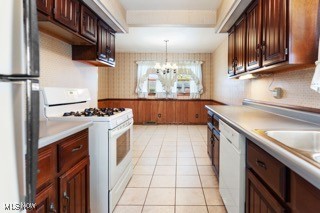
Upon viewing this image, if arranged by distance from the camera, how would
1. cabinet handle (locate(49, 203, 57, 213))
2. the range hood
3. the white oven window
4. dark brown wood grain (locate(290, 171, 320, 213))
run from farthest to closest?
the range hood < the white oven window < cabinet handle (locate(49, 203, 57, 213)) < dark brown wood grain (locate(290, 171, 320, 213))

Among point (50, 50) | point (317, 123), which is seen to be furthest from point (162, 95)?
point (317, 123)

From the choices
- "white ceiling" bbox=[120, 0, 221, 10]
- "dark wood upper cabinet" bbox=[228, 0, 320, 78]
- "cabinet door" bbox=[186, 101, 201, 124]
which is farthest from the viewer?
"cabinet door" bbox=[186, 101, 201, 124]

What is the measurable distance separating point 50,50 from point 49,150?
4.63ft

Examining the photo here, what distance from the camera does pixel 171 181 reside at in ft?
10.2

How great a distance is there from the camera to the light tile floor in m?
2.45

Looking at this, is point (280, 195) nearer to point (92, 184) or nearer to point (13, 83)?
point (13, 83)

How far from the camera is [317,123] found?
1.83 meters

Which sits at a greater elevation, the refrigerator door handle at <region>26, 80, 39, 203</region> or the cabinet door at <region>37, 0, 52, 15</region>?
the cabinet door at <region>37, 0, 52, 15</region>

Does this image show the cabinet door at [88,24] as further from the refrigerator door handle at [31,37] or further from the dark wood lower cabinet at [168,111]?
the dark wood lower cabinet at [168,111]

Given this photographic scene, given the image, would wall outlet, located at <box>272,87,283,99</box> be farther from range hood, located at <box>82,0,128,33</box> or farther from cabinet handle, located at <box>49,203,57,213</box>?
cabinet handle, located at <box>49,203,57,213</box>

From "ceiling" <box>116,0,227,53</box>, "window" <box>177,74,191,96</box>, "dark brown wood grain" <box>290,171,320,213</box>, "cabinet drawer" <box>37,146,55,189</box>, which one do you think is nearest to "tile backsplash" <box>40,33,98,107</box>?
"cabinet drawer" <box>37,146,55,189</box>

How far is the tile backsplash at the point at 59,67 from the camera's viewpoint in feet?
7.52

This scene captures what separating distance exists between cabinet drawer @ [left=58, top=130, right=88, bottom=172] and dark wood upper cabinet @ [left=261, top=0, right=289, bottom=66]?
165 cm

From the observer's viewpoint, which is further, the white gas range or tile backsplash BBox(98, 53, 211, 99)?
tile backsplash BBox(98, 53, 211, 99)
